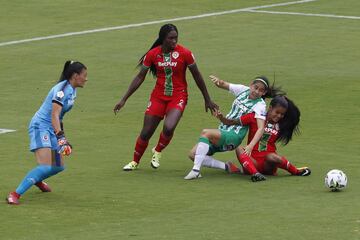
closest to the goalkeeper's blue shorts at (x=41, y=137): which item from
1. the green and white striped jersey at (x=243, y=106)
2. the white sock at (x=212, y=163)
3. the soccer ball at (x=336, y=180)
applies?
the white sock at (x=212, y=163)

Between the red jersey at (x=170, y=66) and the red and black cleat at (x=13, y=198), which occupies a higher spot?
the red jersey at (x=170, y=66)

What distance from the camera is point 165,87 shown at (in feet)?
61.0

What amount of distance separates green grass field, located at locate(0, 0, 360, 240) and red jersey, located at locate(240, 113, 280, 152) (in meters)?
0.54

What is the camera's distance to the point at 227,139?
59.3 ft

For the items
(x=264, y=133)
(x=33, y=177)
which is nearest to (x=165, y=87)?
(x=264, y=133)

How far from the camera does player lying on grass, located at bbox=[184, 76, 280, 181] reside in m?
17.9

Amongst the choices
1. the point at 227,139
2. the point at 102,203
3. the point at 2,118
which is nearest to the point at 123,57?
the point at 2,118

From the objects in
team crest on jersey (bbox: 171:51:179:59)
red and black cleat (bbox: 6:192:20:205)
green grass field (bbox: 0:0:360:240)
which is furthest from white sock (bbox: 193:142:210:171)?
red and black cleat (bbox: 6:192:20:205)

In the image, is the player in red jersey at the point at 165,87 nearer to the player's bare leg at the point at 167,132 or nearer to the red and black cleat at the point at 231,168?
the player's bare leg at the point at 167,132

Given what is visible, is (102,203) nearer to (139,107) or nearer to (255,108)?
(255,108)

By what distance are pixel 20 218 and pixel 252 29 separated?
19.7m

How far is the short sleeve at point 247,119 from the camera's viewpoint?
59.1 feet

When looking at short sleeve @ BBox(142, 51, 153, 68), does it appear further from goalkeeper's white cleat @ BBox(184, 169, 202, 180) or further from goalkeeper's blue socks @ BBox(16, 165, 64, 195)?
goalkeeper's blue socks @ BBox(16, 165, 64, 195)

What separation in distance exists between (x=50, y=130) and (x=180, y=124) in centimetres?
681
